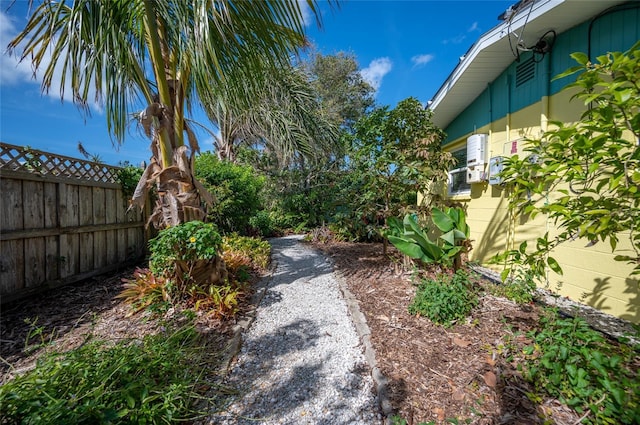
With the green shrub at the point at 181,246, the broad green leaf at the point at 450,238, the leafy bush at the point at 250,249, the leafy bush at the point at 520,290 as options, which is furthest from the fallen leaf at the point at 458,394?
the leafy bush at the point at 250,249

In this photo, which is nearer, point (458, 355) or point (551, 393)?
point (551, 393)

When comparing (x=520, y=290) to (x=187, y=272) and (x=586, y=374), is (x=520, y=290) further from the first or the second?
(x=187, y=272)

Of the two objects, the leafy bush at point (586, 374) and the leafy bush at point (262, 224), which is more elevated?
the leafy bush at point (262, 224)

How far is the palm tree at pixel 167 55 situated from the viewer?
236cm

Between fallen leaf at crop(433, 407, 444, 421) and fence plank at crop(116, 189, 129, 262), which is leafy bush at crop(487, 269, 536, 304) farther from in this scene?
fence plank at crop(116, 189, 129, 262)

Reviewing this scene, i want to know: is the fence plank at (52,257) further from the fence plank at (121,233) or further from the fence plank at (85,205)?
the fence plank at (121,233)

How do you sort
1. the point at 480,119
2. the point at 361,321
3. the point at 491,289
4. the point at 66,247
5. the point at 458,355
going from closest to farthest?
1. the point at 458,355
2. the point at 361,321
3. the point at 491,289
4. the point at 66,247
5. the point at 480,119

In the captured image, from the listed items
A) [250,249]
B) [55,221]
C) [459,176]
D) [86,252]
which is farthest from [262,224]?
[459,176]

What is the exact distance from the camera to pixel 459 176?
553 centimetres

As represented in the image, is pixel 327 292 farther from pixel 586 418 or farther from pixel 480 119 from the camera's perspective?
pixel 480 119

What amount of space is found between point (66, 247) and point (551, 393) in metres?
5.54

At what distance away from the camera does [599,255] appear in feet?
8.89

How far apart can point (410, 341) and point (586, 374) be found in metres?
1.20

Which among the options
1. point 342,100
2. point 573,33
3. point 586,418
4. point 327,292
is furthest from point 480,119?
point 342,100
